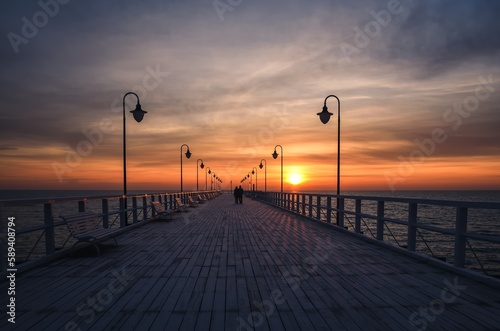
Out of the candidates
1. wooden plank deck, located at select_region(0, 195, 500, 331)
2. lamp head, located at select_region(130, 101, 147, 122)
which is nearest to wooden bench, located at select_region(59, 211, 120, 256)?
wooden plank deck, located at select_region(0, 195, 500, 331)

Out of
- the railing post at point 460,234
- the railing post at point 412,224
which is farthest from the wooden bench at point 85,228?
the railing post at point 460,234

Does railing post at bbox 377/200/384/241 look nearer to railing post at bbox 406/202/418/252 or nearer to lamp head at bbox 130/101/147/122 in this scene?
railing post at bbox 406/202/418/252

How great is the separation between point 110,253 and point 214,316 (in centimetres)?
470

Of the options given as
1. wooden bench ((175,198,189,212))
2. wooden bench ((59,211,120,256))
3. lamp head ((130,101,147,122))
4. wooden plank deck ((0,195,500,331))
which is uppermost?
lamp head ((130,101,147,122))

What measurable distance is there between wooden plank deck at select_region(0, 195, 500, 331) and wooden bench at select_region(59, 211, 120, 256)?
1.44 ft

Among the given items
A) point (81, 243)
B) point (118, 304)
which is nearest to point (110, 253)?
point (81, 243)

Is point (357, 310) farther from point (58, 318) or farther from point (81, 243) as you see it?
point (81, 243)

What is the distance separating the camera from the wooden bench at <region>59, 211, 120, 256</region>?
23.7 ft

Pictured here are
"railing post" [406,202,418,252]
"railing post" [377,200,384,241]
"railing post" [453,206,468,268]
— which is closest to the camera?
"railing post" [453,206,468,268]

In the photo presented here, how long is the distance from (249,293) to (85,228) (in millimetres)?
4789

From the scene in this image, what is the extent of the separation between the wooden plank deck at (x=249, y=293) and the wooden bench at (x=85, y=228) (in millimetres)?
440

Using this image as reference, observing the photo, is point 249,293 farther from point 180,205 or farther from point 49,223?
point 180,205

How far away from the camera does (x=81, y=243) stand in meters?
8.00

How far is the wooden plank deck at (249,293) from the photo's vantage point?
400 cm
